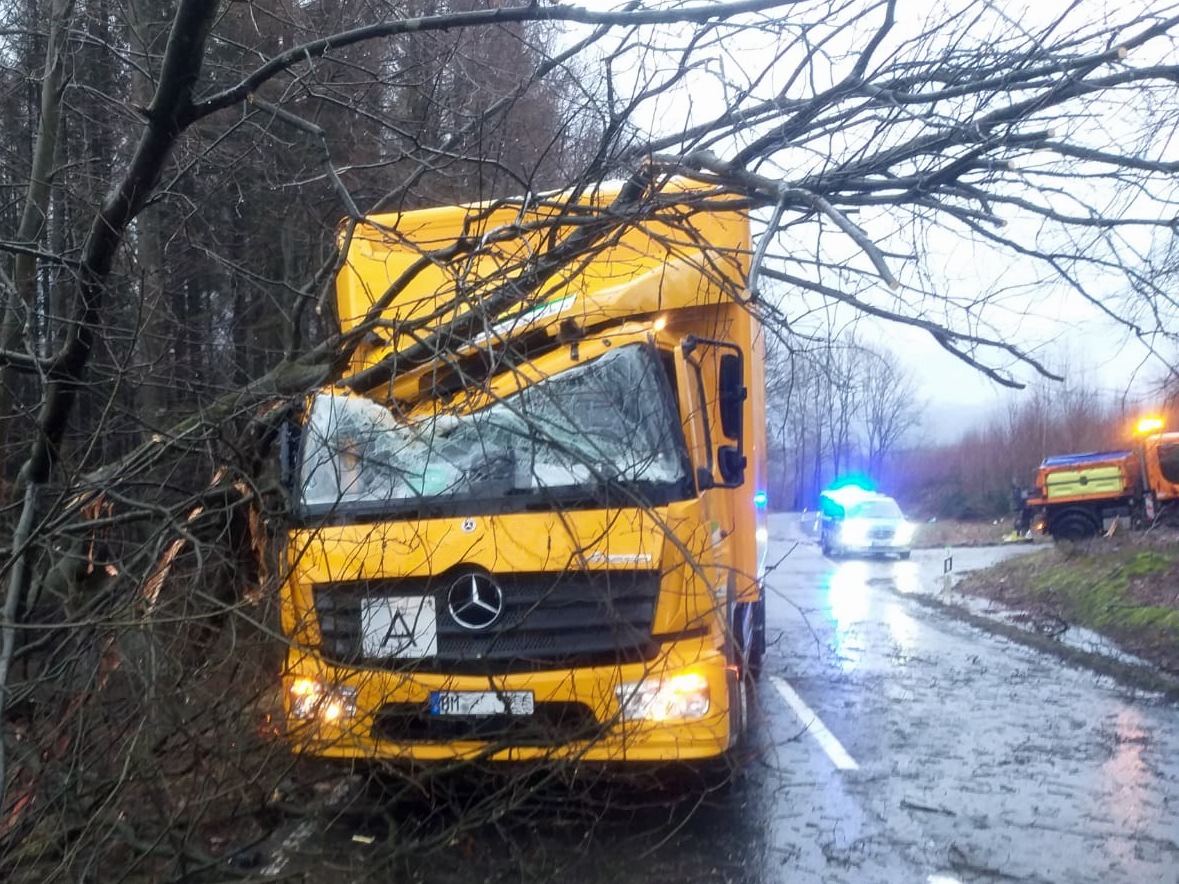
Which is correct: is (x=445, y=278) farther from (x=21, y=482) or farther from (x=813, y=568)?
(x=813, y=568)

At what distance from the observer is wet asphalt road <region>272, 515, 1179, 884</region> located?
4902 mm

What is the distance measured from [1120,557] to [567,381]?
1504 centimetres

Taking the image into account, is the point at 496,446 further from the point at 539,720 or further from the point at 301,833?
the point at 301,833

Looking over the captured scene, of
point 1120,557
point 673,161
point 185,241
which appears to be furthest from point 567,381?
point 1120,557

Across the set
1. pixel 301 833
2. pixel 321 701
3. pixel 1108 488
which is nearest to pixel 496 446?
pixel 321 701

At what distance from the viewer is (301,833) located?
4.83m

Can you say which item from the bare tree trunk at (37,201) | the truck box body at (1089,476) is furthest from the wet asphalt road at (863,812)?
the truck box body at (1089,476)

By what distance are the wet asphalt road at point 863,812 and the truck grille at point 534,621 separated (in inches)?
24.0

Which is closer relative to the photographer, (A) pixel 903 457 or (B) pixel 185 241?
(B) pixel 185 241

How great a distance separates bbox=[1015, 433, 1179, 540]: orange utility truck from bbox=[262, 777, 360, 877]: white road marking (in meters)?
23.0

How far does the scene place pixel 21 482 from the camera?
16.6ft

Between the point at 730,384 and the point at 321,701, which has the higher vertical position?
the point at 730,384

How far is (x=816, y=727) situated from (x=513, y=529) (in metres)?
4.00

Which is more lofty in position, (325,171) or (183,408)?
(325,171)
